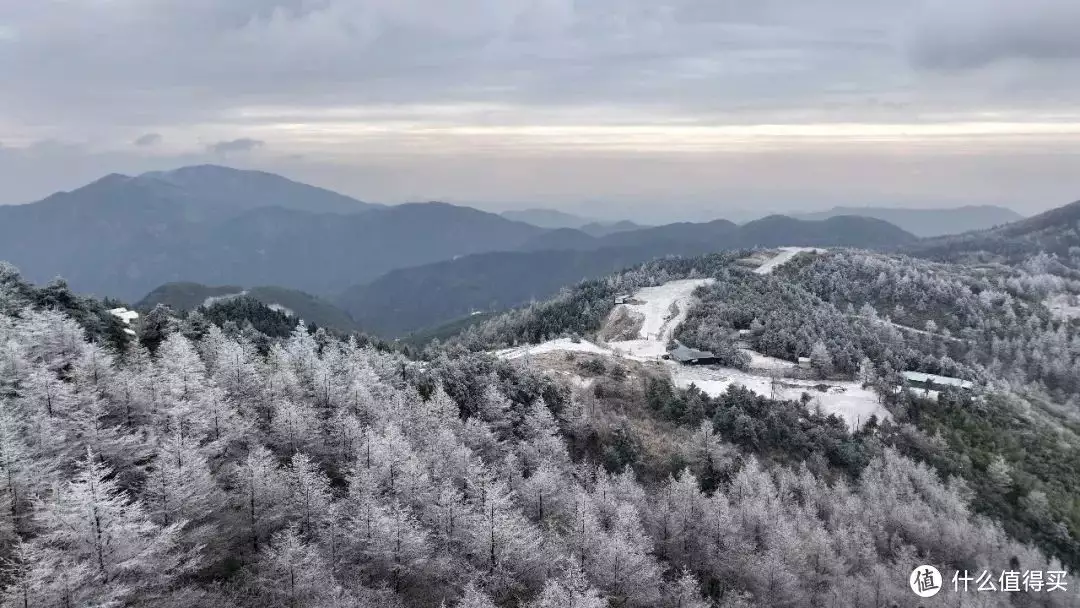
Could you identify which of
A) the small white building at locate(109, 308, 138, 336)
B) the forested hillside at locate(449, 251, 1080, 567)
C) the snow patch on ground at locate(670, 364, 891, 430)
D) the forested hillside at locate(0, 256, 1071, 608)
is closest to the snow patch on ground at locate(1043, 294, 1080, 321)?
the forested hillside at locate(449, 251, 1080, 567)

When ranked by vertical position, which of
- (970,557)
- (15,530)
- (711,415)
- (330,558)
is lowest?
(970,557)

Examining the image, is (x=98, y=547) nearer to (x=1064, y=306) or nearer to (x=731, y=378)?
(x=731, y=378)

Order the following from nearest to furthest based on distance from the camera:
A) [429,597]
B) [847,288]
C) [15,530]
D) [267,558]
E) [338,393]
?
[15,530], [267,558], [429,597], [338,393], [847,288]

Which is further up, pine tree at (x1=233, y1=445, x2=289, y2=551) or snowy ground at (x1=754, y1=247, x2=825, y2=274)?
pine tree at (x1=233, y1=445, x2=289, y2=551)

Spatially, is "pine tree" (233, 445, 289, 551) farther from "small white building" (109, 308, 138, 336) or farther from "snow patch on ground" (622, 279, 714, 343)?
"snow patch on ground" (622, 279, 714, 343)

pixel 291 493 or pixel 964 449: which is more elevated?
pixel 291 493

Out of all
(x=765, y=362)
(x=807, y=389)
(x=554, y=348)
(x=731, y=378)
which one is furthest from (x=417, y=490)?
(x=765, y=362)

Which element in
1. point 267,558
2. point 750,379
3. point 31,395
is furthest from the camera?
point 750,379

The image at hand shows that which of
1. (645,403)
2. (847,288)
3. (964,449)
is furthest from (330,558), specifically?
(847,288)

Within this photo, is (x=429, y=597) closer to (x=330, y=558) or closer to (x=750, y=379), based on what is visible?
(x=330, y=558)
